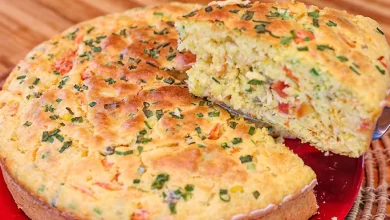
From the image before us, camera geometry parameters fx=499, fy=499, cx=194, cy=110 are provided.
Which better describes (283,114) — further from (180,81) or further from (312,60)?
(180,81)

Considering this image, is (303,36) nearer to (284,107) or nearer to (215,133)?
(284,107)

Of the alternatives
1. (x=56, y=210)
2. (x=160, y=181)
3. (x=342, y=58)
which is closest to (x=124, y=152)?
(x=160, y=181)

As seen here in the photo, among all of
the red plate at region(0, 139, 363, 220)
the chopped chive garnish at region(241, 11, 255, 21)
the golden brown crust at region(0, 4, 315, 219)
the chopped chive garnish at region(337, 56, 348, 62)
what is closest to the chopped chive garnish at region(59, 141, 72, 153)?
the golden brown crust at region(0, 4, 315, 219)

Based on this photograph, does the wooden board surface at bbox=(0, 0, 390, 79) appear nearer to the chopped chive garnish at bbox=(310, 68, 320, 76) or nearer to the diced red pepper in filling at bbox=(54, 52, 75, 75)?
the diced red pepper in filling at bbox=(54, 52, 75, 75)

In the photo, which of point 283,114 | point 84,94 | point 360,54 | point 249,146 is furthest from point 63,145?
point 360,54

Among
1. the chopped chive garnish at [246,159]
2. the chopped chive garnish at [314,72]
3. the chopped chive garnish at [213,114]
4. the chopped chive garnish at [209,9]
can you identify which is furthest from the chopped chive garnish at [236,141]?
the chopped chive garnish at [209,9]

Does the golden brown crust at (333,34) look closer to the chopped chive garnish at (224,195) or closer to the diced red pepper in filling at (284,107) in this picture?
the diced red pepper in filling at (284,107)
